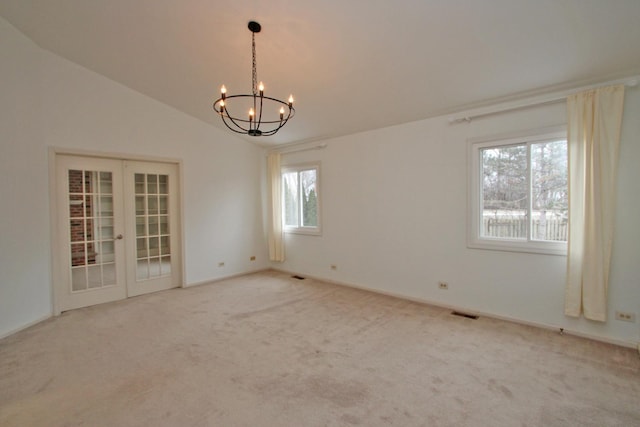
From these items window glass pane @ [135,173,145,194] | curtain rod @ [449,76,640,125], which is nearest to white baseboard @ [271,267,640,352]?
curtain rod @ [449,76,640,125]

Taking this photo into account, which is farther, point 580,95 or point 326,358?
point 580,95

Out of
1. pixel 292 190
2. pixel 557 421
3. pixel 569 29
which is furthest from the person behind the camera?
pixel 292 190

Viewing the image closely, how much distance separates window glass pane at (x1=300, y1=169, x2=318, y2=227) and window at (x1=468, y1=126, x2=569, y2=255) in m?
2.83

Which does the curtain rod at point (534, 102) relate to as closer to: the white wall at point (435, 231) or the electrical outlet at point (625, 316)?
the white wall at point (435, 231)

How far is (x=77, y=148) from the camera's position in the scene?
4098mm

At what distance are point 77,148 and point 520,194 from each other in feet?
18.8

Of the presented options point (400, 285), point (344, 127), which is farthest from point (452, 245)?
point (344, 127)

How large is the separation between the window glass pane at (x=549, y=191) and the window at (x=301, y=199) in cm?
329

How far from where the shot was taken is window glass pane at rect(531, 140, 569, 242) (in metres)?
3.31

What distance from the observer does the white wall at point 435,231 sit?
294 cm

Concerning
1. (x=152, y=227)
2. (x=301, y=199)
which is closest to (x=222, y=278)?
(x=152, y=227)

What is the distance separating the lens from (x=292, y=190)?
6.24m

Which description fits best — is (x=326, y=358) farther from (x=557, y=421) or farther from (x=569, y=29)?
(x=569, y=29)

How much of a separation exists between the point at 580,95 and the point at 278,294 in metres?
4.49
